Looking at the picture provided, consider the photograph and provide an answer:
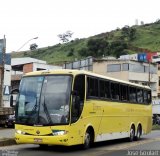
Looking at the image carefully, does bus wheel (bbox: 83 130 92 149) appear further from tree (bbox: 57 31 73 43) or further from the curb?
tree (bbox: 57 31 73 43)

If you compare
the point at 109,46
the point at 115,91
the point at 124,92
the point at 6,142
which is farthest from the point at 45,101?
the point at 109,46

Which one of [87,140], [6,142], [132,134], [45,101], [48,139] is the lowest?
[132,134]

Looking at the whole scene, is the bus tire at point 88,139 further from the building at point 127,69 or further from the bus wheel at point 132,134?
the building at point 127,69

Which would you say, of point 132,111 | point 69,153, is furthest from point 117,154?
point 132,111

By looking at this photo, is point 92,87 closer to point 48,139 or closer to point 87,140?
point 87,140

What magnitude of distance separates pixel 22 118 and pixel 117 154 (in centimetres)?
364

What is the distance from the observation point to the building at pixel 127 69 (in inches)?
3241

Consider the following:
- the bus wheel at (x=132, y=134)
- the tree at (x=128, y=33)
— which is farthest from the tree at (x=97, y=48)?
the bus wheel at (x=132, y=134)

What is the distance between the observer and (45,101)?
653 inches

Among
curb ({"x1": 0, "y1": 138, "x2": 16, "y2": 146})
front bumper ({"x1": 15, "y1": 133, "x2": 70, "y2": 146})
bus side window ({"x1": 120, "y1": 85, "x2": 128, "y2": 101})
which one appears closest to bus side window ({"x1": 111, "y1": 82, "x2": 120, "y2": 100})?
bus side window ({"x1": 120, "y1": 85, "x2": 128, "y2": 101})

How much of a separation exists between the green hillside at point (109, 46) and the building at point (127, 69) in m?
32.8

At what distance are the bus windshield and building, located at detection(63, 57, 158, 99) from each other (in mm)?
65056

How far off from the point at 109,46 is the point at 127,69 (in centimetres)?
4244

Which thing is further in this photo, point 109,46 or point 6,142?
point 109,46
